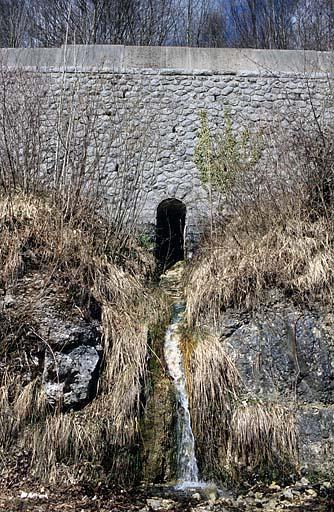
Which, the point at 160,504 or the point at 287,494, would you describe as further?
the point at 287,494

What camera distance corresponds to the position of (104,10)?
44.5ft

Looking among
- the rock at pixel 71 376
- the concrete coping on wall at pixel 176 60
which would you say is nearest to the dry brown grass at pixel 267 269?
the rock at pixel 71 376

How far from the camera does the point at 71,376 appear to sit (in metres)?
4.48

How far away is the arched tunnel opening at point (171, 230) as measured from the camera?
775cm

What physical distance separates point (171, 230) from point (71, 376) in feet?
13.1

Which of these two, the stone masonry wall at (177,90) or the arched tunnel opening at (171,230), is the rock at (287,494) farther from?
the stone masonry wall at (177,90)

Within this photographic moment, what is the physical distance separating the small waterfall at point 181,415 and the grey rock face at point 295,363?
52 cm

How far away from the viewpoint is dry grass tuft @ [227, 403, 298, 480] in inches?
169

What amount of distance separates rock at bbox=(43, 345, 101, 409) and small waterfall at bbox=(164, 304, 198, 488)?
0.75 meters

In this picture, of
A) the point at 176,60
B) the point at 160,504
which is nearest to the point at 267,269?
the point at 160,504

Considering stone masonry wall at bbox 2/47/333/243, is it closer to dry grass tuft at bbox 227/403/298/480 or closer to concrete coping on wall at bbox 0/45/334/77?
concrete coping on wall at bbox 0/45/334/77

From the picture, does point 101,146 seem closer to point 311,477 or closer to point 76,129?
point 76,129

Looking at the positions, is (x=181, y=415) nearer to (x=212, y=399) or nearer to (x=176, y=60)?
(x=212, y=399)

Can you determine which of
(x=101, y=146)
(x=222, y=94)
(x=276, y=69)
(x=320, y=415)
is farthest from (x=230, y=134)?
(x=320, y=415)
